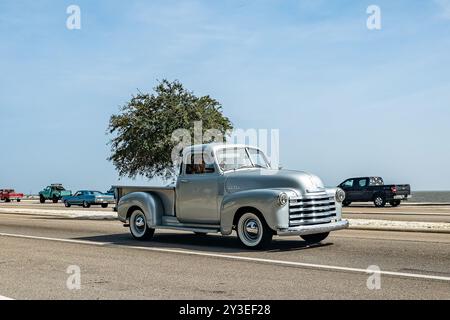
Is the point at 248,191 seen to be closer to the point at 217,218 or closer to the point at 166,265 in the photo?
the point at 217,218

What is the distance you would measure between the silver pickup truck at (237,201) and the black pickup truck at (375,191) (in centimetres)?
2531

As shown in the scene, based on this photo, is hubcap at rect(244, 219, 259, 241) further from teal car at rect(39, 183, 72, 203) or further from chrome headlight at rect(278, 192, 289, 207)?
teal car at rect(39, 183, 72, 203)

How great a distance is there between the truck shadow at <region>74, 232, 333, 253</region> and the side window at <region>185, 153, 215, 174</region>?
64.0 inches

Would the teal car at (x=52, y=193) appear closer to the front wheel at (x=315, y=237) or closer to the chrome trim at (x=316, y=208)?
the front wheel at (x=315, y=237)

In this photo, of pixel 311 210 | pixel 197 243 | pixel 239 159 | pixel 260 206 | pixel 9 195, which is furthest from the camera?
pixel 9 195

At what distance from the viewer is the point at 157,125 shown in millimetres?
30375

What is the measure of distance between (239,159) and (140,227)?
3091mm

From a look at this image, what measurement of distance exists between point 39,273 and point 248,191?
421 cm

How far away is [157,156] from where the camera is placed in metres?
29.7

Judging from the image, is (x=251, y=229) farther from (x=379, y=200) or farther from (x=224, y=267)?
(x=379, y=200)

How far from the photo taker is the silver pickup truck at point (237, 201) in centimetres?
1089

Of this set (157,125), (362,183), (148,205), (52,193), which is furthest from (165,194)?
(52,193)

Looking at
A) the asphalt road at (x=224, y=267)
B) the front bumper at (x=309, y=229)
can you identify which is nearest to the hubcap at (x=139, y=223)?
the asphalt road at (x=224, y=267)
